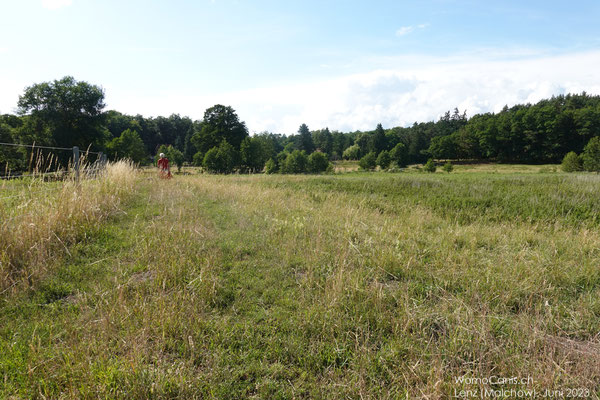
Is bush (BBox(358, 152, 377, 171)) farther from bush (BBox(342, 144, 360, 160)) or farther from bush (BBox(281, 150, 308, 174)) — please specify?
bush (BBox(342, 144, 360, 160))

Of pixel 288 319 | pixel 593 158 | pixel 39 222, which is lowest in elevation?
pixel 288 319

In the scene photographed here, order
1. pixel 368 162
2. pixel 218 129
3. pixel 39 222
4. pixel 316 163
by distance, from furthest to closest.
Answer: pixel 368 162 → pixel 316 163 → pixel 218 129 → pixel 39 222

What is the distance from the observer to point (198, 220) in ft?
21.8

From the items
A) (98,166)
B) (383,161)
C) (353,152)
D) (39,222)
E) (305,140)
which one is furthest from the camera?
(305,140)

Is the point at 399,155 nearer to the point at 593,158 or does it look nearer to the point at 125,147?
the point at 593,158

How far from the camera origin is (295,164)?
2400 inches

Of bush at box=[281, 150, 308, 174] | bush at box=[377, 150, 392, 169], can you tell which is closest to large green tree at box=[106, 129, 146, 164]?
bush at box=[281, 150, 308, 174]

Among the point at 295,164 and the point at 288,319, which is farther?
the point at 295,164

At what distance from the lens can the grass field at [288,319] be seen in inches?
88.5

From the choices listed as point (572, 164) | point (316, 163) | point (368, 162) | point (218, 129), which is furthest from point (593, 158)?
point (218, 129)

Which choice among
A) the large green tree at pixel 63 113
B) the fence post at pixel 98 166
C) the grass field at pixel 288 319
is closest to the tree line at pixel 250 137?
the large green tree at pixel 63 113

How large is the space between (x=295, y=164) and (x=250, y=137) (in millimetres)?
10927

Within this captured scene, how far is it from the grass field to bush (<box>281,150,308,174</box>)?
5515 centimetres

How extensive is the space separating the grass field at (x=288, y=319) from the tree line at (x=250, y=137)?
57.9 feet
